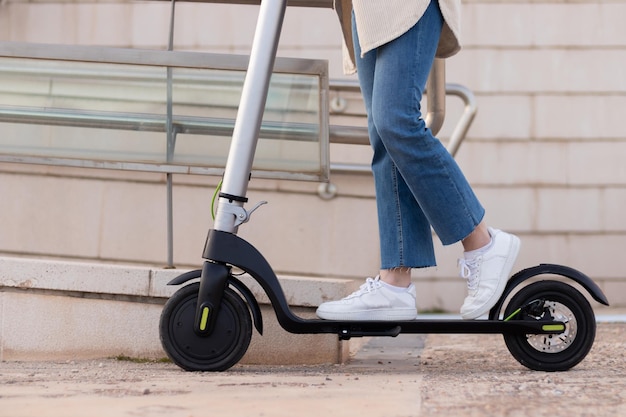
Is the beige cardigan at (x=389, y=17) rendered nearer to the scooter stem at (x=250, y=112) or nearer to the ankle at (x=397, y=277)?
the scooter stem at (x=250, y=112)

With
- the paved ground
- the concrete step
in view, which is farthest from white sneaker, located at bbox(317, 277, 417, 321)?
the concrete step

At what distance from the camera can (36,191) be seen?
4.34 m

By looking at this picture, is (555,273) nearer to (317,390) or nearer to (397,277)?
(397,277)

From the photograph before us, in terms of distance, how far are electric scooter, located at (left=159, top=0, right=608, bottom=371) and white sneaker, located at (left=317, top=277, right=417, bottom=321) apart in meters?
0.02

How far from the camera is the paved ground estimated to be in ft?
4.84

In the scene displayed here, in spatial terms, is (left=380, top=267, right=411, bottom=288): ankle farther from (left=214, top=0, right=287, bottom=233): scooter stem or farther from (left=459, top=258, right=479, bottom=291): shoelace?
(left=214, top=0, right=287, bottom=233): scooter stem

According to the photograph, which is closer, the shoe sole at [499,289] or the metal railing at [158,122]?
the shoe sole at [499,289]

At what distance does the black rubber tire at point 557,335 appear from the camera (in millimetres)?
2000

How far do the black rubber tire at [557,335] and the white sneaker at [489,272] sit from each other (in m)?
0.07

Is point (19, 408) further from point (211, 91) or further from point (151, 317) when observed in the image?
point (211, 91)

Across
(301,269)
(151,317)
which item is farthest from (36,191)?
(151,317)

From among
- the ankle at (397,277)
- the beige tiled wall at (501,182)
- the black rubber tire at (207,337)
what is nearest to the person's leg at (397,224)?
the ankle at (397,277)

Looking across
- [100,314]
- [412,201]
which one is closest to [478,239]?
[412,201]

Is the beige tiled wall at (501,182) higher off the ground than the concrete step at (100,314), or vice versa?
the beige tiled wall at (501,182)
